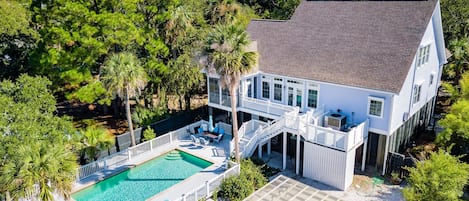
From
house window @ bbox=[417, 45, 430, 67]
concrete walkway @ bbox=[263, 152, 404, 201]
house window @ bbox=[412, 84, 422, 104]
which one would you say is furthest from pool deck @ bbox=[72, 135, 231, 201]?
house window @ bbox=[417, 45, 430, 67]

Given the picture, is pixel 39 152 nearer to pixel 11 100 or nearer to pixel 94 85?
pixel 11 100

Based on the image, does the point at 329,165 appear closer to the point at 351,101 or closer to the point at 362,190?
the point at 362,190

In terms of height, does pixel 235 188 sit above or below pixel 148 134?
below

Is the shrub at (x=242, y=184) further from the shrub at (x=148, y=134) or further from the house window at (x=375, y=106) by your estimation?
the shrub at (x=148, y=134)

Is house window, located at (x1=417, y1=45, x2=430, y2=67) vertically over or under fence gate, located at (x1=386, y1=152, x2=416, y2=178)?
over

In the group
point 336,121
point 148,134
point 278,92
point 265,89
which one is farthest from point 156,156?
point 336,121

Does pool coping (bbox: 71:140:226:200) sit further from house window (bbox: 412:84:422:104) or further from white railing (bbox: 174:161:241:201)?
house window (bbox: 412:84:422:104)
